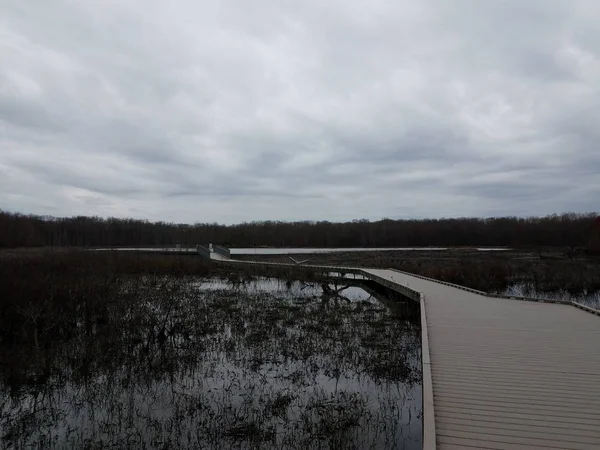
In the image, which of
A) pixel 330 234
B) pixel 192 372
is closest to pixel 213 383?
pixel 192 372

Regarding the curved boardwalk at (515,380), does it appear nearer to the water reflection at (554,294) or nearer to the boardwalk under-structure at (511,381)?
the boardwalk under-structure at (511,381)

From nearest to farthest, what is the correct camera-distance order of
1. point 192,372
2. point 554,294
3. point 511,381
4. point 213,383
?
1. point 511,381
2. point 213,383
3. point 192,372
4. point 554,294

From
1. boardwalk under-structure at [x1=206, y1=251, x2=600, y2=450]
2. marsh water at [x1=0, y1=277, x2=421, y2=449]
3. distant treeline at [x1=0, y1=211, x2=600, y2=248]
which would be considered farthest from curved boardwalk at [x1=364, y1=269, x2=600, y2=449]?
distant treeline at [x1=0, y1=211, x2=600, y2=248]

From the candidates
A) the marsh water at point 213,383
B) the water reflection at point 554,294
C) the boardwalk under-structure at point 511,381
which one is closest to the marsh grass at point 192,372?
the marsh water at point 213,383

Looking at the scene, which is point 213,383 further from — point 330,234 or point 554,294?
point 330,234

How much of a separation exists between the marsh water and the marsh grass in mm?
28

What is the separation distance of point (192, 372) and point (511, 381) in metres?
5.47

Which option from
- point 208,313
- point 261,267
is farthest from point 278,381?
point 261,267

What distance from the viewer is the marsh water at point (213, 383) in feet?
18.0

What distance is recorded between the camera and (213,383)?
739 centimetres

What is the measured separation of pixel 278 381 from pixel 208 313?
250 inches

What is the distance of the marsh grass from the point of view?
556 centimetres

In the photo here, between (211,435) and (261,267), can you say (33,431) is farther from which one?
(261,267)

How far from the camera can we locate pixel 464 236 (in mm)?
85312
